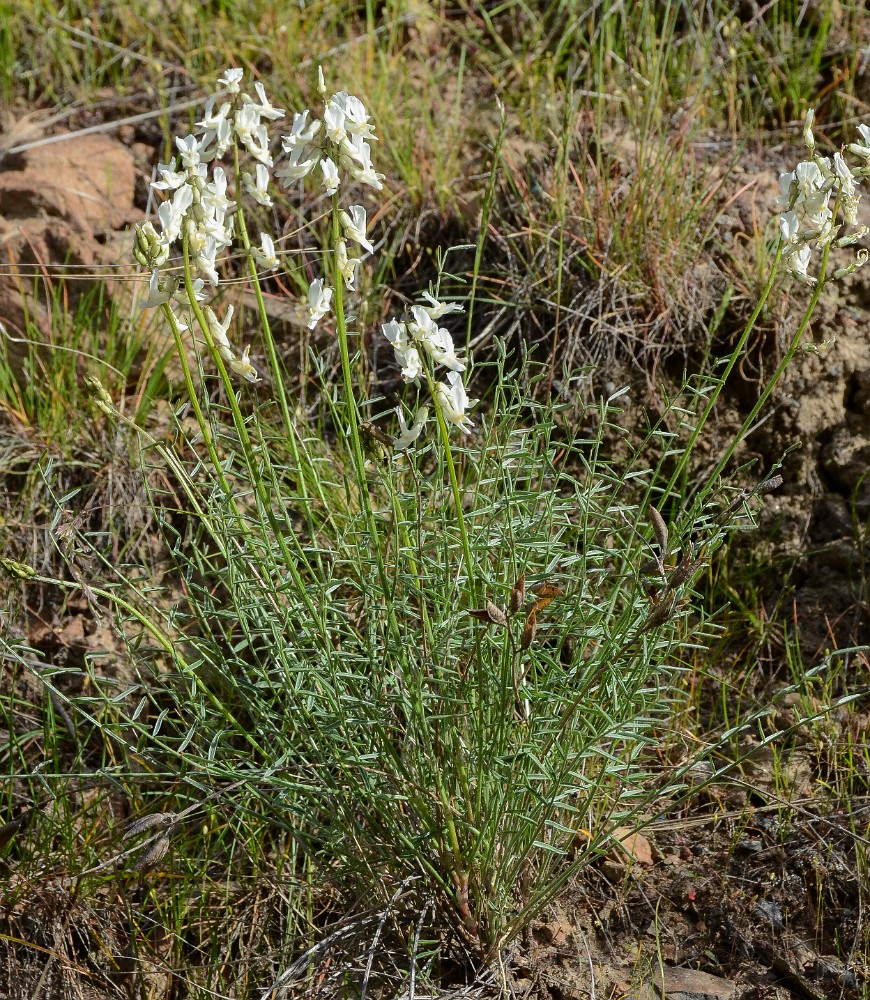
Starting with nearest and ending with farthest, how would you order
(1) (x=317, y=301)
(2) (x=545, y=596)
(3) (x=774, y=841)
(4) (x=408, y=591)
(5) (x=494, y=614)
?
(5) (x=494, y=614), (2) (x=545, y=596), (1) (x=317, y=301), (4) (x=408, y=591), (3) (x=774, y=841)

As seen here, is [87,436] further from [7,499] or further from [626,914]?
[626,914]

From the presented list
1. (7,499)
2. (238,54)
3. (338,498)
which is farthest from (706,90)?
(7,499)

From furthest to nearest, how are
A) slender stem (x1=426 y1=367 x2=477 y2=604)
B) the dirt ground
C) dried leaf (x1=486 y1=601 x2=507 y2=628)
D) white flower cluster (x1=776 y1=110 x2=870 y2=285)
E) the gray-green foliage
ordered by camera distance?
the dirt ground < the gray-green foliage < white flower cluster (x1=776 y1=110 x2=870 y2=285) < slender stem (x1=426 y1=367 x2=477 y2=604) < dried leaf (x1=486 y1=601 x2=507 y2=628)

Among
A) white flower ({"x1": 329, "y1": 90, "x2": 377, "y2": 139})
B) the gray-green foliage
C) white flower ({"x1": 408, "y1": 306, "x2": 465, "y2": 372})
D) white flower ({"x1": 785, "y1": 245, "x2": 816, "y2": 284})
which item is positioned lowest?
the gray-green foliage

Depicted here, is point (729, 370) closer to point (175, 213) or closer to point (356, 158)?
point (356, 158)

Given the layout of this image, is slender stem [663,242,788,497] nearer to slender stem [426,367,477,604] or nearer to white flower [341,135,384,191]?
slender stem [426,367,477,604]

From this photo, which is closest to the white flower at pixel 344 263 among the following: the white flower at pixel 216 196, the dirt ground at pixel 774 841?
the white flower at pixel 216 196

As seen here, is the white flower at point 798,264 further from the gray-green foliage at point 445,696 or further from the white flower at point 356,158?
the white flower at point 356,158

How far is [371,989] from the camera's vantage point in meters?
2.15

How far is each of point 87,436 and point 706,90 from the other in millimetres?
2373

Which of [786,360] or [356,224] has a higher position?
[356,224]

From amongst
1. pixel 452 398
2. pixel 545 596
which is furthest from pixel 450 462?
pixel 545 596

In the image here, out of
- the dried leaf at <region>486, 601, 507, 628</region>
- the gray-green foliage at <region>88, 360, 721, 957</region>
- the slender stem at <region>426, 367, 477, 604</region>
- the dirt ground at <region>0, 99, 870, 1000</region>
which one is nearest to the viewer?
the dried leaf at <region>486, 601, 507, 628</region>

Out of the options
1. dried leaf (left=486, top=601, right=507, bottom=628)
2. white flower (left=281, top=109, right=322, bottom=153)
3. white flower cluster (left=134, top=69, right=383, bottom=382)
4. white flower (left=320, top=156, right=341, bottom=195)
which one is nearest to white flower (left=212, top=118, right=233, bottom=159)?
white flower cluster (left=134, top=69, right=383, bottom=382)
